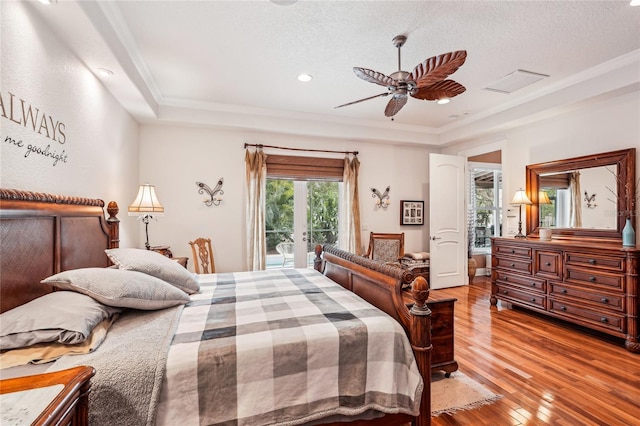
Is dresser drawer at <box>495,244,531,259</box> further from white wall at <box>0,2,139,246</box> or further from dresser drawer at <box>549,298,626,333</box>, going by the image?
white wall at <box>0,2,139,246</box>

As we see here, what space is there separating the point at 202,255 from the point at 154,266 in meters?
2.17

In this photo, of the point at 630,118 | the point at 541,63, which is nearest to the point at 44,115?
the point at 541,63

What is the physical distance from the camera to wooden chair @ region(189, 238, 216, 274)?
161 inches

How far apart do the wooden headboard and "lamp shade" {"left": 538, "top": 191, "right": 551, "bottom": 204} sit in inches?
205

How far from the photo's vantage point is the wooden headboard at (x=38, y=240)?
1.53m

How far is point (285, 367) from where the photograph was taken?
1.37 m

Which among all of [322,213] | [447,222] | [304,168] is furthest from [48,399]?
[447,222]

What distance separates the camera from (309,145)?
4.87m

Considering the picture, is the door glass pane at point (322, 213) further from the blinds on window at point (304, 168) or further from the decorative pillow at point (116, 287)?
the decorative pillow at point (116, 287)

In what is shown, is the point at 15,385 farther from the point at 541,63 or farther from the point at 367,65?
the point at 541,63

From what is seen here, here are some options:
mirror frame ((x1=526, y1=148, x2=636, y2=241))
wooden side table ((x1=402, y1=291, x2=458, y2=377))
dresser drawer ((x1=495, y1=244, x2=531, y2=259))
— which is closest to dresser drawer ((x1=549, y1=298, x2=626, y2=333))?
dresser drawer ((x1=495, y1=244, x2=531, y2=259))

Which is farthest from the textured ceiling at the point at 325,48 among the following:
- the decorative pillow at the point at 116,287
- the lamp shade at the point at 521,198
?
the decorative pillow at the point at 116,287

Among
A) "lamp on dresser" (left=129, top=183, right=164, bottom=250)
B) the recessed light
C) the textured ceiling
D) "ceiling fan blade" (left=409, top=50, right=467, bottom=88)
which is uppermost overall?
the textured ceiling

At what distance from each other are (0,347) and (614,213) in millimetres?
5103
